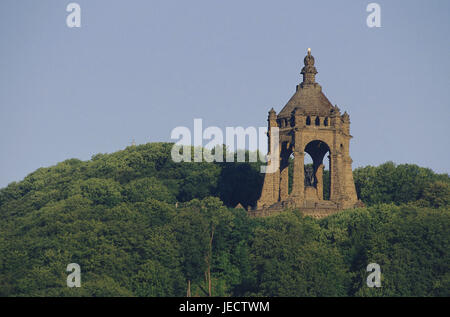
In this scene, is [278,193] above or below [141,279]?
above

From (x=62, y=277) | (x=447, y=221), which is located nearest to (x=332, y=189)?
(x=447, y=221)

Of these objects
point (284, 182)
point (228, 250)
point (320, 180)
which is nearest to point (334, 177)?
point (284, 182)

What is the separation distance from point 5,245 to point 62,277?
13.3 m

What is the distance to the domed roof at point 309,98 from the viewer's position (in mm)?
176375

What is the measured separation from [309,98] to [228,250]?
19983mm

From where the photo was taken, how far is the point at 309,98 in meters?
178

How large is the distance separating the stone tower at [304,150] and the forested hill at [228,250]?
3.44 m

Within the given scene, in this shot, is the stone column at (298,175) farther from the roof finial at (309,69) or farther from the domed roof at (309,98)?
the roof finial at (309,69)

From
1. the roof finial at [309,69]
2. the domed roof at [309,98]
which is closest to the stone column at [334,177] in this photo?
the domed roof at [309,98]

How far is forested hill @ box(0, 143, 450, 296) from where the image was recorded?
15725cm

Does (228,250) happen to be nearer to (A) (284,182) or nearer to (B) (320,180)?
(A) (284,182)

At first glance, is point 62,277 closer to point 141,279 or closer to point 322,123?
point 141,279

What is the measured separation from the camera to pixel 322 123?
577 feet

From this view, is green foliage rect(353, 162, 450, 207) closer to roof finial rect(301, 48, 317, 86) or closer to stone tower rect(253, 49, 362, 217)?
stone tower rect(253, 49, 362, 217)
